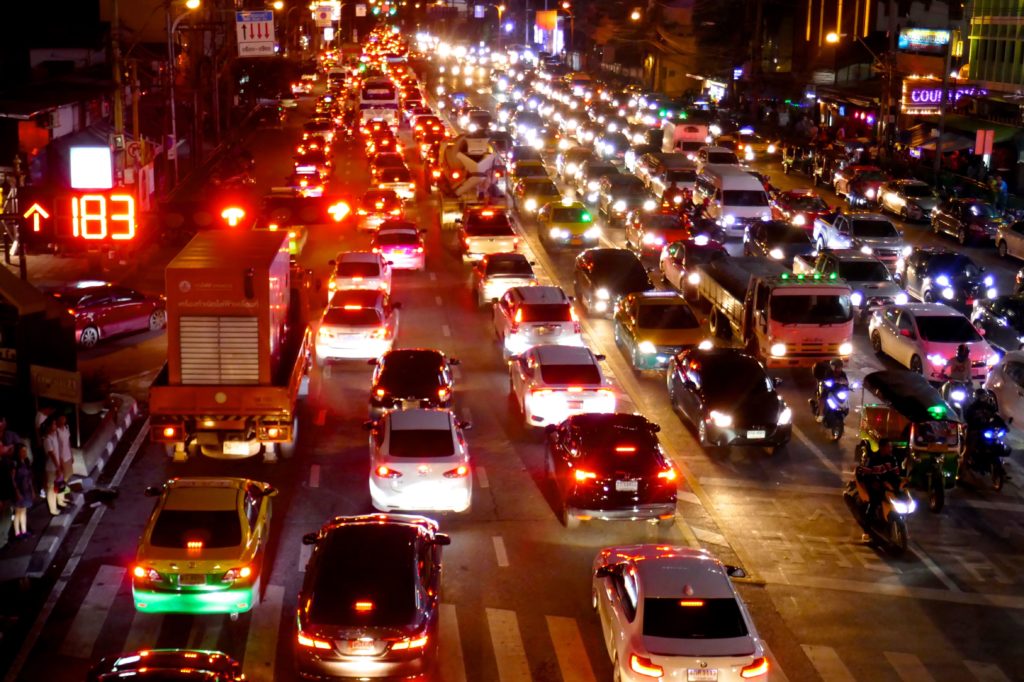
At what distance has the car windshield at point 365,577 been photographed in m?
13.9

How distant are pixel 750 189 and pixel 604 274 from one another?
13.1 metres

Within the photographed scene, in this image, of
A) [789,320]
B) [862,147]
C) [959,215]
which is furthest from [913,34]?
[789,320]

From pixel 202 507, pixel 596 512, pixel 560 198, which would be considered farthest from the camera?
pixel 560 198

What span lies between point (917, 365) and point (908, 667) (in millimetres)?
13634

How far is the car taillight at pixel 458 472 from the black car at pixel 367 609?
4202 millimetres

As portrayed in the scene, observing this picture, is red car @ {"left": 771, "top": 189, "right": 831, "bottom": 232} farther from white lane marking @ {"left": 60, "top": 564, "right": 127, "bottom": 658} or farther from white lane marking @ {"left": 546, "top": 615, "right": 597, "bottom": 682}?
white lane marking @ {"left": 60, "top": 564, "right": 127, "bottom": 658}

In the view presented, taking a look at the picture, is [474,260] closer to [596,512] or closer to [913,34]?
[596,512]

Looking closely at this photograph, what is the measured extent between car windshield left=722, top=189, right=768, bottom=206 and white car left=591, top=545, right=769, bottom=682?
101ft

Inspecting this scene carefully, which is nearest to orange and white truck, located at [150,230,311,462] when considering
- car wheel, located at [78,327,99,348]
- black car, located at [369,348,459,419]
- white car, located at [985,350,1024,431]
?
black car, located at [369,348,459,419]

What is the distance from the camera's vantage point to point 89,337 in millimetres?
30641

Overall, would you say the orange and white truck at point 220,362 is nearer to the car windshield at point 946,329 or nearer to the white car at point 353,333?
the white car at point 353,333

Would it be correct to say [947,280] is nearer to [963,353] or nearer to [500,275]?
[963,353]

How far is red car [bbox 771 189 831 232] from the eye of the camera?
1796 inches

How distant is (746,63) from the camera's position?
326ft
